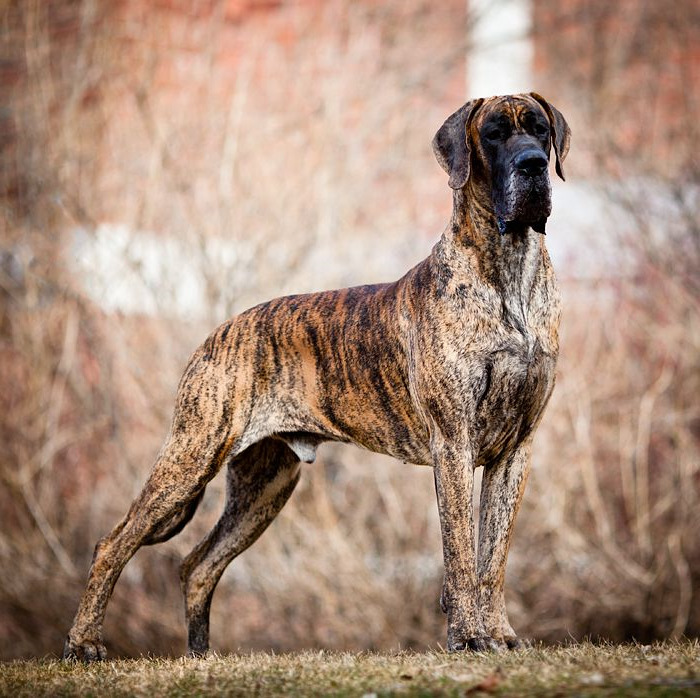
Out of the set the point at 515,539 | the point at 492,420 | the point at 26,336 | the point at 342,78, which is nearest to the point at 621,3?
the point at 342,78

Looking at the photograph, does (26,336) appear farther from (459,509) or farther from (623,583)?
(459,509)

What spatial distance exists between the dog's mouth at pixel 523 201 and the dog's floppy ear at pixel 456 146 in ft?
0.72

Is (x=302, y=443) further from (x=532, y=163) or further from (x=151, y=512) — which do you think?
(x=532, y=163)

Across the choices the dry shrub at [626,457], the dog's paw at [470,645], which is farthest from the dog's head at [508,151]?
the dry shrub at [626,457]

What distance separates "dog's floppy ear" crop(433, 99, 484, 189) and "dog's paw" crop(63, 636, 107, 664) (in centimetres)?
283

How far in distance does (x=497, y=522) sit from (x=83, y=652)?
2.12 m

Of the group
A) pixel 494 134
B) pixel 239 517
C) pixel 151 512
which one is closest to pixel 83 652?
pixel 151 512

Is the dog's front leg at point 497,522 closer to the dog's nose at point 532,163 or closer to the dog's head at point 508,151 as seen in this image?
the dog's head at point 508,151

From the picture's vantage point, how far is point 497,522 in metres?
5.52

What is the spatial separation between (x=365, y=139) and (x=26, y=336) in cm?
388

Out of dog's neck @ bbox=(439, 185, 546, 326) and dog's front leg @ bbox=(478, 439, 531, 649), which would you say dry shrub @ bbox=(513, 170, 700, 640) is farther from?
dog's neck @ bbox=(439, 185, 546, 326)

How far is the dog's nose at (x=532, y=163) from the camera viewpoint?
4.95 metres

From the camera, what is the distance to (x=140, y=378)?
1077cm

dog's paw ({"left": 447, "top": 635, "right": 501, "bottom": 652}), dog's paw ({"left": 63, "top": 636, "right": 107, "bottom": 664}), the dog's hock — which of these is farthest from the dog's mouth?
dog's paw ({"left": 63, "top": 636, "right": 107, "bottom": 664})
